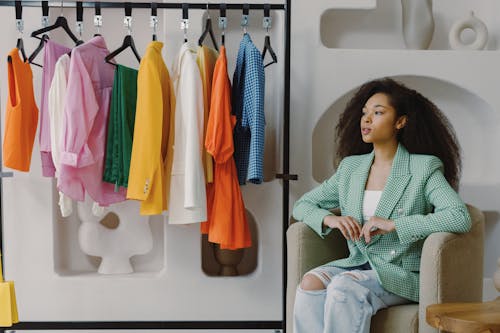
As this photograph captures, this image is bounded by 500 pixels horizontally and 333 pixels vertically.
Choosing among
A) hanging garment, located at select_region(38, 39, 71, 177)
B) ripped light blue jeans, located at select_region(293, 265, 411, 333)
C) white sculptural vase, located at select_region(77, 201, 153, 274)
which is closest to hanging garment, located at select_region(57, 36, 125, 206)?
hanging garment, located at select_region(38, 39, 71, 177)

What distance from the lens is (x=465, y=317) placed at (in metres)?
1.70

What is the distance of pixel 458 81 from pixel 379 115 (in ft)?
2.76

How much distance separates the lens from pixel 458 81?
9.77 ft

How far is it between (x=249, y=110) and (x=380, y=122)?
577 mm

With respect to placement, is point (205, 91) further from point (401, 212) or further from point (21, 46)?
point (401, 212)

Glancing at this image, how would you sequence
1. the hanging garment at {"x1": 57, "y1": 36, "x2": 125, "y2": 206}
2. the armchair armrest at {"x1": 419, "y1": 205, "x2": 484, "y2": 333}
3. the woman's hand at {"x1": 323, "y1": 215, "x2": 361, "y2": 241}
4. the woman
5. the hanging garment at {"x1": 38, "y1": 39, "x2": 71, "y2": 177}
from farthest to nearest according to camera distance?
1. the hanging garment at {"x1": 38, "y1": 39, "x2": 71, "y2": 177}
2. the hanging garment at {"x1": 57, "y1": 36, "x2": 125, "y2": 206}
3. the woman's hand at {"x1": 323, "y1": 215, "x2": 361, "y2": 241}
4. the woman
5. the armchair armrest at {"x1": 419, "y1": 205, "x2": 484, "y2": 333}

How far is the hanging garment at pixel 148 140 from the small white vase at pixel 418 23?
1254 millimetres

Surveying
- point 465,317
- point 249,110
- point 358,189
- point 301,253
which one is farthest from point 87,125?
point 465,317

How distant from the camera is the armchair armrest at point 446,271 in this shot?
1.91 m

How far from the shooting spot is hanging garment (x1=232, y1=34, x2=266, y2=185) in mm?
2598

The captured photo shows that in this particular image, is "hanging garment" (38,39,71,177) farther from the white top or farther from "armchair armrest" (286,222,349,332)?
the white top

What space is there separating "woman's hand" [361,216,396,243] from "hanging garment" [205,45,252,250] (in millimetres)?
685

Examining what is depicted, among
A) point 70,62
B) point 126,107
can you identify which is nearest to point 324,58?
point 126,107

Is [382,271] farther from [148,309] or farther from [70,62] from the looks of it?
[70,62]
